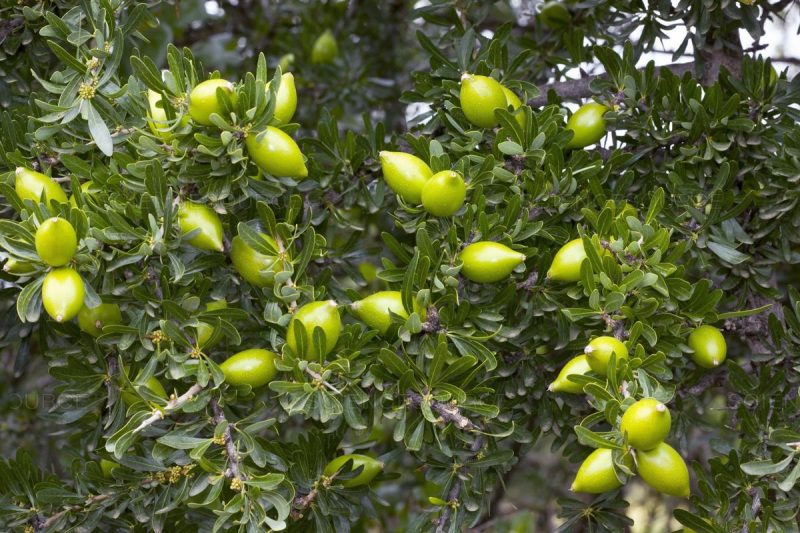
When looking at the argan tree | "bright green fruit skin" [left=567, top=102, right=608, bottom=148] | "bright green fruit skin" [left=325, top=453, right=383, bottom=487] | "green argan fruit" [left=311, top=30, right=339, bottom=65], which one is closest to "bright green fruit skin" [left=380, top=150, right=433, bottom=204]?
the argan tree

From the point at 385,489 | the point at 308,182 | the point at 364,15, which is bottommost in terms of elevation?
the point at 385,489

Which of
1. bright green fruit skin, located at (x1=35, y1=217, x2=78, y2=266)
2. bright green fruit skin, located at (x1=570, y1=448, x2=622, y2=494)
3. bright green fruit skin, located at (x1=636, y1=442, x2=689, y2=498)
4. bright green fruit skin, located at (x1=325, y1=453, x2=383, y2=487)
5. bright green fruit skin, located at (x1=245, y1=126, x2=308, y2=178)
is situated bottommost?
bright green fruit skin, located at (x1=325, y1=453, x2=383, y2=487)

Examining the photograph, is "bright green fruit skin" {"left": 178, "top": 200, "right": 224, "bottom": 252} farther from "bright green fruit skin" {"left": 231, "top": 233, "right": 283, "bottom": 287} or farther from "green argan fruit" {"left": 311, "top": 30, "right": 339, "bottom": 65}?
"green argan fruit" {"left": 311, "top": 30, "right": 339, "bottom": 65}

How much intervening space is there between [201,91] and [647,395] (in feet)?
2.92

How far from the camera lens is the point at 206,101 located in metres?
1.42

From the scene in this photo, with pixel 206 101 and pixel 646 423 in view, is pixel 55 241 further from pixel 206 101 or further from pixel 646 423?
pixel 646 423

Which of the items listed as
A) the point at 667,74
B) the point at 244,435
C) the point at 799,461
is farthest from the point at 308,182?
the point at 799,461

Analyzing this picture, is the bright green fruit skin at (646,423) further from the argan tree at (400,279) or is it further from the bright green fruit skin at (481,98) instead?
the bright green fruit skin at (481,98)

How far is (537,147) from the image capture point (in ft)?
5.42

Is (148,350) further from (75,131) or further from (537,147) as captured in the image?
(537,147)

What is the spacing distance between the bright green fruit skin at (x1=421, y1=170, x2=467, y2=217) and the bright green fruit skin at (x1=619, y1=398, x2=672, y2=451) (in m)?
0.49

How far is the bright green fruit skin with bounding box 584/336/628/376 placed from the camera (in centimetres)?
136

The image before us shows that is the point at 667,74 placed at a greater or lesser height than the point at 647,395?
greater

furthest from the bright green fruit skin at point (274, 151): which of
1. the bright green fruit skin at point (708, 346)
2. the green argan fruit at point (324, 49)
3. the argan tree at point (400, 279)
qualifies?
the green argan fruit at point (324, 49)
